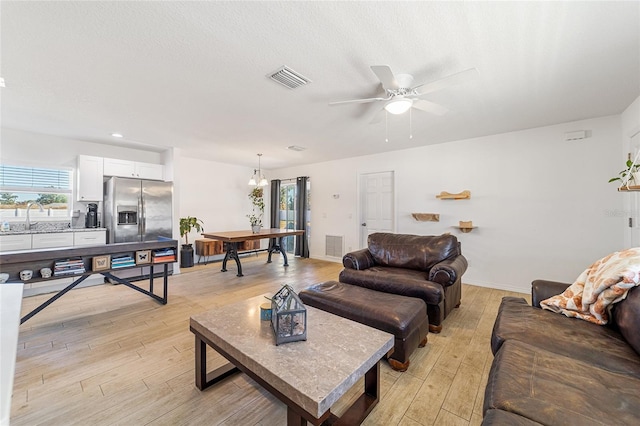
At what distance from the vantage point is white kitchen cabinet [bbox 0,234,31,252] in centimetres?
351

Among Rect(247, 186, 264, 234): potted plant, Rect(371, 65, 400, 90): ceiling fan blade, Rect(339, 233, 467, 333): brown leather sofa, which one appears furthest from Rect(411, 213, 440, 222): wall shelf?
Rect(247, 186, 264, 234): potted plant

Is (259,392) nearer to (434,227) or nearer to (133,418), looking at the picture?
(133,418)

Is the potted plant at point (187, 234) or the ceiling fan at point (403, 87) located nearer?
the ceiling fan at point (403, 87)

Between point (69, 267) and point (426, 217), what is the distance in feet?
16.5

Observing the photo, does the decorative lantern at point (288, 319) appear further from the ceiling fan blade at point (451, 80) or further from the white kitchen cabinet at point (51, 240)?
the white kitchen cabinet at point (51, 240)

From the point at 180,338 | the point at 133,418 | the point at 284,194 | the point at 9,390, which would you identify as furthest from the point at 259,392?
the point at 284,194

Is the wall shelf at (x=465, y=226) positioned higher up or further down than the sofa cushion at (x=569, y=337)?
higher up

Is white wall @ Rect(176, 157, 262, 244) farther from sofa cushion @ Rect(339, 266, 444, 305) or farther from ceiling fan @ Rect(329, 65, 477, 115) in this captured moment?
ceiling fan @ Rect(329, 65, 477, 115)

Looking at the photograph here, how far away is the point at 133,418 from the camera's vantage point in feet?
5.01

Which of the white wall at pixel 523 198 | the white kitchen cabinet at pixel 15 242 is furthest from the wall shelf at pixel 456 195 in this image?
the white kitchen cabinet at pixel 15 242

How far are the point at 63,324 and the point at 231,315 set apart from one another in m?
2.35

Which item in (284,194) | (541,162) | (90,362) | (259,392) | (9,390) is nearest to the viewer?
(9,390)

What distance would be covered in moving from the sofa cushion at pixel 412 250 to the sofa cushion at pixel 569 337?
51.0 inches

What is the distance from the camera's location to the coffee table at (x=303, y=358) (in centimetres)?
113
